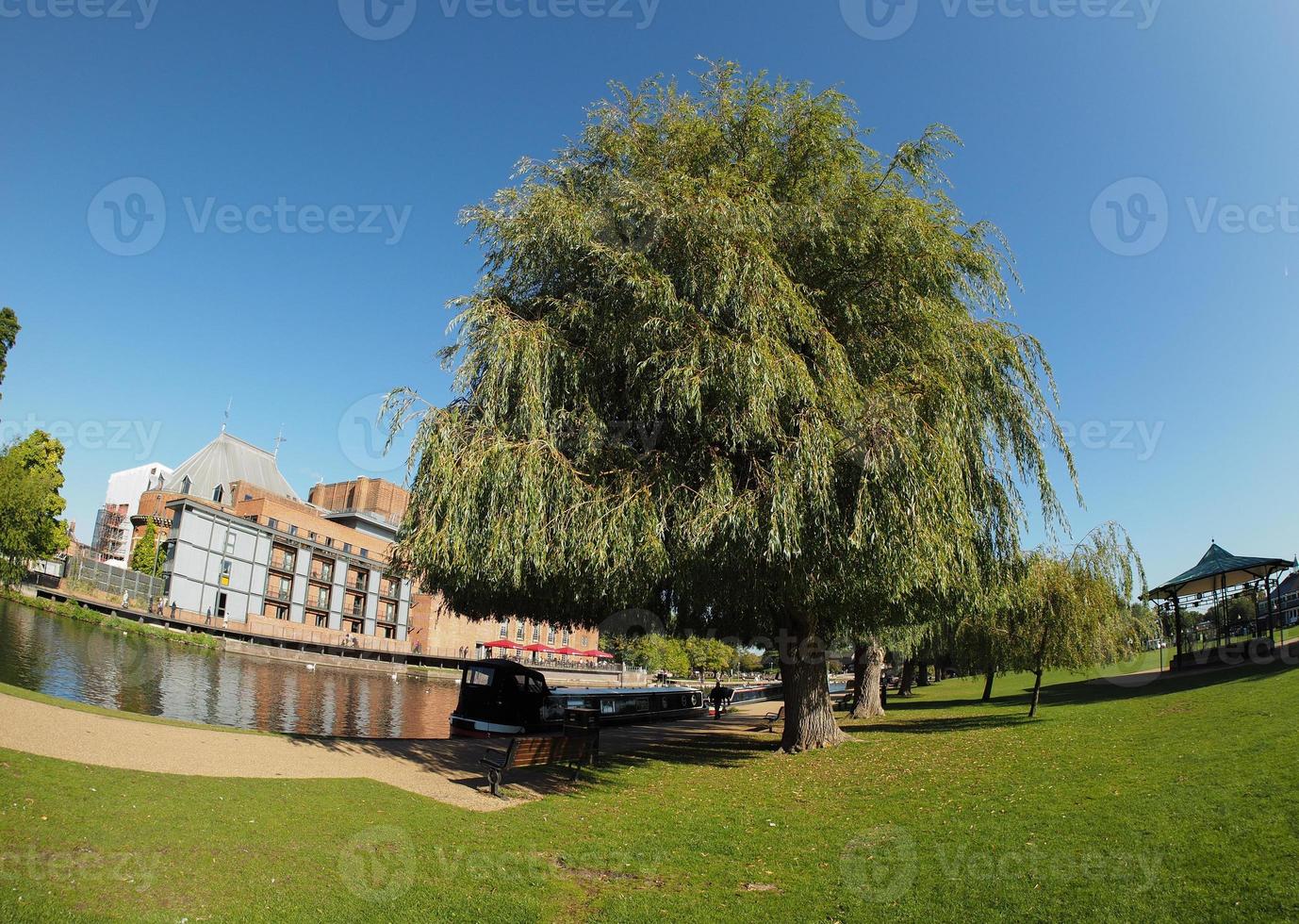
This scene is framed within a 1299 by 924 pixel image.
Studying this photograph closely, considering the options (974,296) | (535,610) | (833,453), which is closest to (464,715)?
(535,610)

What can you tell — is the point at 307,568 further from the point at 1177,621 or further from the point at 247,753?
the point at 1177,621

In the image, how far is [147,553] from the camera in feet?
255

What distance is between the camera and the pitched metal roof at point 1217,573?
95.5ft

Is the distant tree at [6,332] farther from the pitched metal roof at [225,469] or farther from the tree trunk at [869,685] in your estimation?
the pitched metal roof at [225,469]

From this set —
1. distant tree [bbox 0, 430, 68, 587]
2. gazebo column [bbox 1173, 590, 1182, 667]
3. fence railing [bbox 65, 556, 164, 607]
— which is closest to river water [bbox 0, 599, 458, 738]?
distant tree [bbox 0, 430, 68, 587]

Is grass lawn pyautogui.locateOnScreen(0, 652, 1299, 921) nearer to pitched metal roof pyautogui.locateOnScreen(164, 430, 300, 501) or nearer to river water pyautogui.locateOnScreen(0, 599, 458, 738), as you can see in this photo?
river water pyautogui.locateOnScreen(0, 599, 458, 738)

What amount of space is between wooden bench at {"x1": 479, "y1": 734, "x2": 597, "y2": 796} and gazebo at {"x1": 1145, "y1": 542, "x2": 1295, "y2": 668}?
27.6 m

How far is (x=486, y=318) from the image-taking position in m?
12.8

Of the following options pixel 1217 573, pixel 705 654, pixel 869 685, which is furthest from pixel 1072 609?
pixel 705 654

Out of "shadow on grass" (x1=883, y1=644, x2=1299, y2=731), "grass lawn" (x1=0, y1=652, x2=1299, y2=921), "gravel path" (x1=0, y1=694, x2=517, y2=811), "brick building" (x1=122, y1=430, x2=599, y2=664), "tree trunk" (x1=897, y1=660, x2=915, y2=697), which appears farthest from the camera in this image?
"brick building" (x1=122, y1=430, x2=599, y2=664)

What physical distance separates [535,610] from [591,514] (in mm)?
5833

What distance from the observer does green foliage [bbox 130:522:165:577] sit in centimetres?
7681

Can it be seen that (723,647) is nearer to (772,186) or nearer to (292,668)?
(292,668)

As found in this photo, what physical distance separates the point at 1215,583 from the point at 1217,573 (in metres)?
2.88
